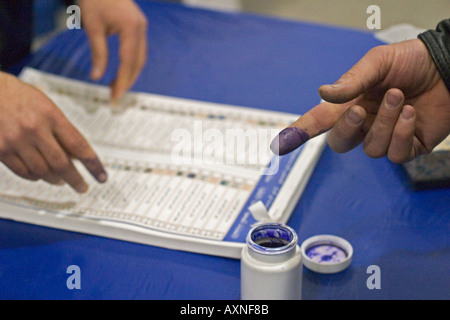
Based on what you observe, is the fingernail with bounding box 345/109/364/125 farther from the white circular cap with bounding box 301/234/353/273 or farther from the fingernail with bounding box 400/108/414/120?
the white circular cap with bounding box 301/234/353/273

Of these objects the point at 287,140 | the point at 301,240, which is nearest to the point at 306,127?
the point at 287,140

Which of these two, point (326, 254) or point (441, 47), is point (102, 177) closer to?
point (326, 254)

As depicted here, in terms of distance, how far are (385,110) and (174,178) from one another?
1.20ft

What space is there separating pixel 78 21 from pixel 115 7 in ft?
0.65

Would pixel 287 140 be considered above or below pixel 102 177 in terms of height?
above

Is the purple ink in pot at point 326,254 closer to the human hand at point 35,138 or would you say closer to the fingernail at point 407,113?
the fingernail at point 407,113

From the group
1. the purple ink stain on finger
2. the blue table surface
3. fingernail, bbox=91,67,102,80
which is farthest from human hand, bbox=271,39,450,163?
fingernail, bbox=91,67,102,80

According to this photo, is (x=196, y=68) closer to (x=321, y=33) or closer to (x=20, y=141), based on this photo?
(x=321, y=33)

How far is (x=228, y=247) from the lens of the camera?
0.76m

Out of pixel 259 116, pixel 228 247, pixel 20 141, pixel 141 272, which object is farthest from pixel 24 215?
pixel 259 116

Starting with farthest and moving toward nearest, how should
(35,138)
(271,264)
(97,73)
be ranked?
(97,73)
(35,138)
(271,264)

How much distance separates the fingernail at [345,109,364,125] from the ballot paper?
0.55ft

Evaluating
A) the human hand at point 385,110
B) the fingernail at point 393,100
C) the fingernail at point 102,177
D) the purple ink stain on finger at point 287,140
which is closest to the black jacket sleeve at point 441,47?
the human hand at point 385,110

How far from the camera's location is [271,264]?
0.60 m
